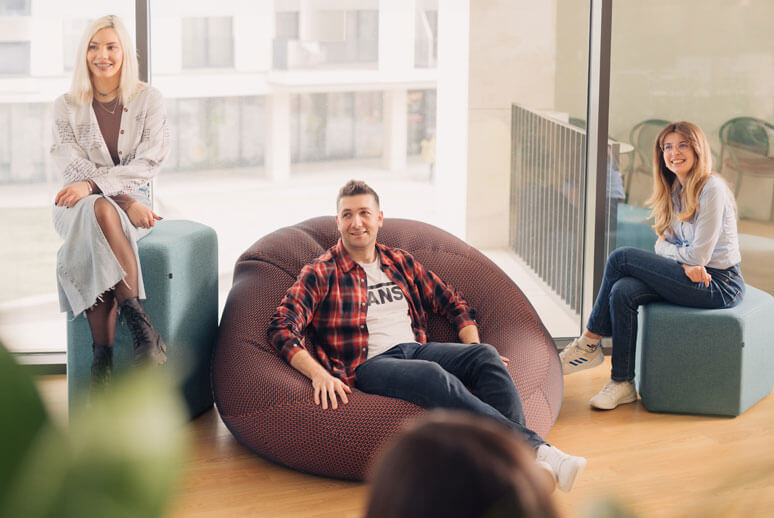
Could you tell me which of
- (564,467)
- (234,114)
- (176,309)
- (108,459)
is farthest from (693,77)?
(108,459)

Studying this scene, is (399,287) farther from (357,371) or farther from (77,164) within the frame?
(77,164)

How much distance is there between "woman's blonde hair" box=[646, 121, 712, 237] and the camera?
11.2 feet

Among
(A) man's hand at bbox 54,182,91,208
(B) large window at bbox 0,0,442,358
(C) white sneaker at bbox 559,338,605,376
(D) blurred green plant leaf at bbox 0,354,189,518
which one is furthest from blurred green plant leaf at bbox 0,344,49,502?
(B) large window at bbox 0,0,442,358

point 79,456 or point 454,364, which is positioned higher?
point 79,456

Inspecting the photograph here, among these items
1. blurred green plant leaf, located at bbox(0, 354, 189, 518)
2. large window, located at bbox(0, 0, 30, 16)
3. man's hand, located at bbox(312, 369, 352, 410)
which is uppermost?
large window, located at bbox(0, 0, 30, 16)

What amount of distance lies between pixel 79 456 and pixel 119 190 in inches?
122

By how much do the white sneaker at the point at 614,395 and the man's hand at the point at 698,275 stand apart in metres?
0.51

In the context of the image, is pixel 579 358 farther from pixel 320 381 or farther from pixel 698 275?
pixel 320 381

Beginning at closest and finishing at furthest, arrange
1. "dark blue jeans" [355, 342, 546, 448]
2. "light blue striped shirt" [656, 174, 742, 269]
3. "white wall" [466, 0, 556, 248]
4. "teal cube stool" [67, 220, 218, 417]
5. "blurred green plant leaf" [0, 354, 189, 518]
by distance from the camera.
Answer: "blurred green plant leaf" [0, 354, 189, 518]
"dark blue jeans" [355, 342, 546, 448]
"teal cube stool" [67, 220, 218, 417]
"light blue striped shirt" [656, 174, 742, 269]
"white wall" [466, 0, 556, 248]

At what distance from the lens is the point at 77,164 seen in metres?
3.27

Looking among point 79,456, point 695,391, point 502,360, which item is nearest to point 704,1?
point 695,391

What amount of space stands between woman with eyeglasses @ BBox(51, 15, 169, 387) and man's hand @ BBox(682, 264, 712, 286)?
1957 mm

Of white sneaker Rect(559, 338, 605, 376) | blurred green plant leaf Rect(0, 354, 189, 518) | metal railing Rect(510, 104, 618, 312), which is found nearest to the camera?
blurred green plant leaf Rect(0, 354, 189, 518)

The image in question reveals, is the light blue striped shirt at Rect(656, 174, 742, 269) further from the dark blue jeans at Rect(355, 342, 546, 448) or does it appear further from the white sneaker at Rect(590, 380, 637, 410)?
the dark blue jeans at Rect(355, 342, 546, 448)
